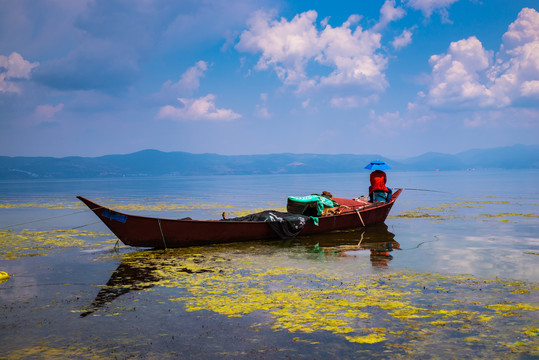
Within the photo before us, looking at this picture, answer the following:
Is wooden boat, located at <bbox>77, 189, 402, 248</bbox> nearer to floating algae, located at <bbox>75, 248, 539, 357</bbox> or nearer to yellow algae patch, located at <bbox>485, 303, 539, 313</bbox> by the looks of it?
floating algae, located at <bbox>75, 248, 539, 357</bbox>

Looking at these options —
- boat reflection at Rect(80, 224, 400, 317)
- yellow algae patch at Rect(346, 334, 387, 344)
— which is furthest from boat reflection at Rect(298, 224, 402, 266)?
yellow algae patch at Rect(346, 334, 387, 344)

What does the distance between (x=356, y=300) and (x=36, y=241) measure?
45.3 ft

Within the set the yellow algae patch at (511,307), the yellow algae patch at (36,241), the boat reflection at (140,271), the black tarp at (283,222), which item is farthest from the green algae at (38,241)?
the yellow algae patch at (511,307)

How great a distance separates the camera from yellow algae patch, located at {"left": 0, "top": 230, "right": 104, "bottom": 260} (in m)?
14.5

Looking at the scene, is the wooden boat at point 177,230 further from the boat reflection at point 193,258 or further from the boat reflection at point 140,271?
the boat reflection at point 140,271

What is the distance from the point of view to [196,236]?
47.5 ft

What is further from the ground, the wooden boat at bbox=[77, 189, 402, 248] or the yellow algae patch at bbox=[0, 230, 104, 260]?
the wooden boat at bbox=[77, 189, 402, 248]

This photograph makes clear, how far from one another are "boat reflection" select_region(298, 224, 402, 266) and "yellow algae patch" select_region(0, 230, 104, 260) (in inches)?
341

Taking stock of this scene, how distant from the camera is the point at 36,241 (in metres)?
17.0

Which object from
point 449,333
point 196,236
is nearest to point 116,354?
point 449,333

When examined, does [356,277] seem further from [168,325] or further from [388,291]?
[168,325]

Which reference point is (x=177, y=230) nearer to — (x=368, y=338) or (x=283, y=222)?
(x=283, y=222)

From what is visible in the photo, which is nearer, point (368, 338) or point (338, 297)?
point (368, 338)

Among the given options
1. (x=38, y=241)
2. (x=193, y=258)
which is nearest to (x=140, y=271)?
(x=193, y=258)
